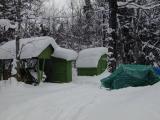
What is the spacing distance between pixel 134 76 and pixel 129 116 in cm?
823

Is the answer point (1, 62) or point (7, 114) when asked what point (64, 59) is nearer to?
point (1, 62)

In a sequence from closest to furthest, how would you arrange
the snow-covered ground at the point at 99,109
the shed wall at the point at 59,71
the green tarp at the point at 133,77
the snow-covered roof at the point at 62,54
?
the snow-covered ground at the point at 99,109
the green tarp at the point at 133,77
the snow-covered roof at the point at 62,54
the shed wall at the point at 59,71

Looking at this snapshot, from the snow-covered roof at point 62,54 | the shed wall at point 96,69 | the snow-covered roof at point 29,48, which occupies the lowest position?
the shed wall at point 96,69

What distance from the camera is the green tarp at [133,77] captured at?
1566 centimetres

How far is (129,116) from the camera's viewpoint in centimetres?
763

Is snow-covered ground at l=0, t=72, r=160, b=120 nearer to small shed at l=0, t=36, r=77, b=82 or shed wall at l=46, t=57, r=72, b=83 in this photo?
small shed at l=0, t=36, r=77, b=82

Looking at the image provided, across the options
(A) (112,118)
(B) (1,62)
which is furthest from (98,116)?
(B) (1,62)

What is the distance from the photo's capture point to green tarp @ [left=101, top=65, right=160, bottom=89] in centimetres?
1566

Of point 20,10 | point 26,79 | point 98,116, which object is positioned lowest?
point 26,79

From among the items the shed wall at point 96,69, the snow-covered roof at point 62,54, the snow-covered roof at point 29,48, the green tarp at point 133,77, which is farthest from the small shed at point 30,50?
the green tarp at point 133,77

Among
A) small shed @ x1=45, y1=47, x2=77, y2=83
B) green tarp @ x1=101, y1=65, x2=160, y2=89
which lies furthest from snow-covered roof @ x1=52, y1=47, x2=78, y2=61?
green tarp @ x1=101, y1=65, x2=160, y2=89

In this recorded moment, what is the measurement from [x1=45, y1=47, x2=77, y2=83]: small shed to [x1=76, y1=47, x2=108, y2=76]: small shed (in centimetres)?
392

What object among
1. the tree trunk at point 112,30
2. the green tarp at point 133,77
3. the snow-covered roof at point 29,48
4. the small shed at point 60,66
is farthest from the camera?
the small shed at point 60,66

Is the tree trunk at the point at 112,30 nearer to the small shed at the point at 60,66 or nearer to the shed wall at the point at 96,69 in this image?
the small shed at the point at 60,66
